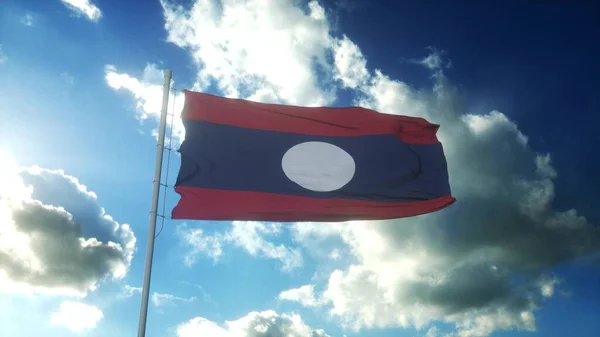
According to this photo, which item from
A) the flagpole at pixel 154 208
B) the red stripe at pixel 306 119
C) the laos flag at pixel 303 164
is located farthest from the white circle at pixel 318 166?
the flagpole at pixel 154 208

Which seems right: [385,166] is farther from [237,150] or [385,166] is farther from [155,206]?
[155,206]

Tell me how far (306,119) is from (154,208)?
6.71 meters

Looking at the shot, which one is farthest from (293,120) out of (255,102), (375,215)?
(375,215)

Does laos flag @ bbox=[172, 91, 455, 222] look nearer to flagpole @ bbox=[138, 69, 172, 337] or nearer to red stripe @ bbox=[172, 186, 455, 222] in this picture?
red stripe @ bbox=[172, 186, 455, 222]

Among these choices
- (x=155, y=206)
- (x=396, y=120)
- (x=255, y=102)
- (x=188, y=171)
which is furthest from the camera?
(x=396, y=120)

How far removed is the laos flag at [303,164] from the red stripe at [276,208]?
1.3 inches

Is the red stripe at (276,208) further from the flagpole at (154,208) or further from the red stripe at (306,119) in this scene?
the red stripe at (306,119)

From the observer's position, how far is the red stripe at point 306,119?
19.1 meters

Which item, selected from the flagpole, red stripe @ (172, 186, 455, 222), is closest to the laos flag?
red stripe @ (172, 186, 455, 222)

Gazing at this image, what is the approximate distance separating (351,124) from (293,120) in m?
2.43

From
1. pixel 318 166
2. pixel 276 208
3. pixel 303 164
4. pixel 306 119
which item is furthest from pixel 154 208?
pixel 306 119

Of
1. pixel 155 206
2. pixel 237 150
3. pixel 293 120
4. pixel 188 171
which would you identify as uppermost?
pixel 293 120

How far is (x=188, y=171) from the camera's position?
1758cm

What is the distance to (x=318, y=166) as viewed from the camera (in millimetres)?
19750
